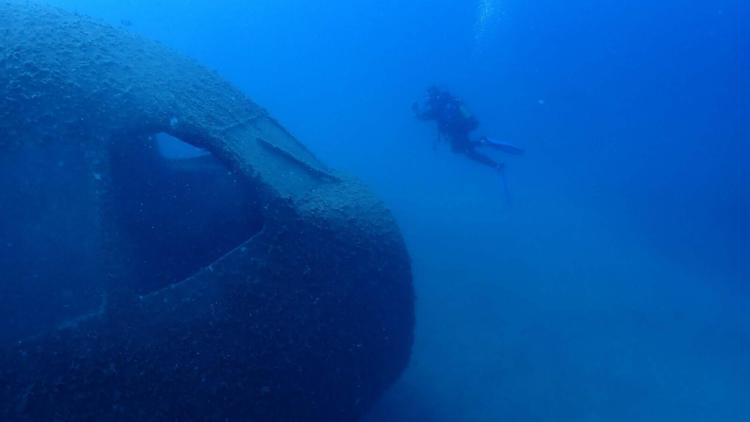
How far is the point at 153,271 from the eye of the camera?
15.0 feet

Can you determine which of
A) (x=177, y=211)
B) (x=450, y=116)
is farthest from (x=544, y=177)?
(x=177, y=211)

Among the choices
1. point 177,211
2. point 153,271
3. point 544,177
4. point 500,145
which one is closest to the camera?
point 153,271

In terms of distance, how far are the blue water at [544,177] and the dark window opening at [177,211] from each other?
3.12 metres

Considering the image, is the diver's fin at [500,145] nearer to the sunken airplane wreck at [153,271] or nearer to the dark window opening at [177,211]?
the dark window opening at [177,211]

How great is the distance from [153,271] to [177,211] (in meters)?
0.98

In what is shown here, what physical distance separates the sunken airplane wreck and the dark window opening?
0.43 feet

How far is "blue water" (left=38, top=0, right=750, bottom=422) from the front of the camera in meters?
9.09

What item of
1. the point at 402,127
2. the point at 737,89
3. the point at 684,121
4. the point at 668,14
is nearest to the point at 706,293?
the point at 402,127

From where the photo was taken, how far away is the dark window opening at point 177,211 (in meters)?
4.62

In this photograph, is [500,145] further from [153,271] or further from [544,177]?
[544,177]

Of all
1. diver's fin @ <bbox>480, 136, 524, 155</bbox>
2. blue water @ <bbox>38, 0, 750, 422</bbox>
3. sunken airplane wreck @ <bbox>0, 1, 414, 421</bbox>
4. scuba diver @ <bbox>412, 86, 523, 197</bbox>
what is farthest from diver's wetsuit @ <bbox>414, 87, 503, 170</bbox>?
sunken airplane wreck @ <bbox>0, 1, 414, 421</bbox>

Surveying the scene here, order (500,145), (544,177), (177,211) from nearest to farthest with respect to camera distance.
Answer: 1. (177,211)
2. (500,145)
3. (544,177)

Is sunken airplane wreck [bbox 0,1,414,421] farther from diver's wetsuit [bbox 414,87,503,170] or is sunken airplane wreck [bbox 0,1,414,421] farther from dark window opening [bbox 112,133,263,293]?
diver's wetsuit [bbox 414,87,503,170]

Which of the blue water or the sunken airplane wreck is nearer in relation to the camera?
the sunken airplane wreck
